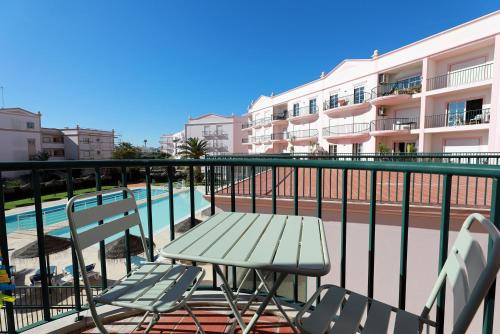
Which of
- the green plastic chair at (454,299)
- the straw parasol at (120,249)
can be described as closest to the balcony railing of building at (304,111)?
the straw parasol at (120,249)

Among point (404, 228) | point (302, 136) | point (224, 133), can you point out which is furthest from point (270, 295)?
point (224, 133)

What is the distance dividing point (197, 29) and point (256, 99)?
Answer: 20.4 m

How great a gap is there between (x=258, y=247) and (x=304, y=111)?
29389mm

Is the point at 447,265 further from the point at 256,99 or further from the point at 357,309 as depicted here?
the point at 256,99

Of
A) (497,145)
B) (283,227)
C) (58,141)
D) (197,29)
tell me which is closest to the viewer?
(283,227)

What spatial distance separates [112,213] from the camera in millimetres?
1541

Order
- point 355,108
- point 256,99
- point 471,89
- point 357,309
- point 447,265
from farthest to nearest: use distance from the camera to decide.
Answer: point 256,99, point 355,108, point 471,89, point 357,309, point 447,265

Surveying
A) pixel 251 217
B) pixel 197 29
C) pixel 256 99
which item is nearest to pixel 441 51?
pixel 197 29

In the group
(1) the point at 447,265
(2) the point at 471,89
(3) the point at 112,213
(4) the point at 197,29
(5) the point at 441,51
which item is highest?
(4) the point at 197,29

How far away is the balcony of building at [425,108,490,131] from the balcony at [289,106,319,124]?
37.9ft

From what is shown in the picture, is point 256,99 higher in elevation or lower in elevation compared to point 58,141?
higher

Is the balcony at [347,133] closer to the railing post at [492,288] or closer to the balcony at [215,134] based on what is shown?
the railing post at [492,288]

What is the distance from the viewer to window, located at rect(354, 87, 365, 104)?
867 inches

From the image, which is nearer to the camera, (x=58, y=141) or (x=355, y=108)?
(x=355, y=108)
